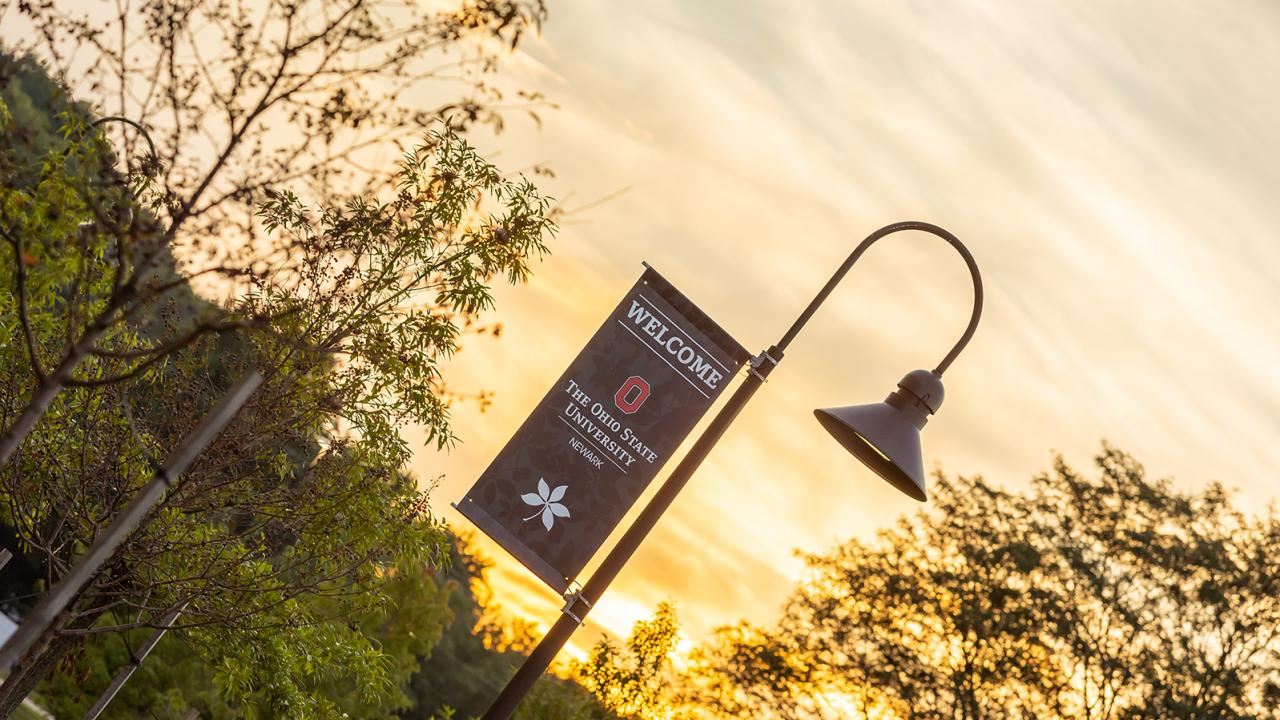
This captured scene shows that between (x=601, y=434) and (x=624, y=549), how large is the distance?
0.92m

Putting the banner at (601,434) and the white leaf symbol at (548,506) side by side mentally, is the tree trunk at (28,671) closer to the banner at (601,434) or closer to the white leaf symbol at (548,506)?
the banner at (601,434)

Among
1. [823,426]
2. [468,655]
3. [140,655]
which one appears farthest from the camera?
[468,655]

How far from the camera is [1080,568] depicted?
25.6m

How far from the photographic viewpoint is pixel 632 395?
26.5ft

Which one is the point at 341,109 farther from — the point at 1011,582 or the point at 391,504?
the point at 1011,582

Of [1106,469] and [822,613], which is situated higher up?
[1106,469]

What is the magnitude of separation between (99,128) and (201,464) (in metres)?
2.65

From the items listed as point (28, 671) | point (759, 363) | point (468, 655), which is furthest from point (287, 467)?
point (468, 655)

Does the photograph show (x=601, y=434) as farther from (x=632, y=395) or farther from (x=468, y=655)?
(x=468, y=655)

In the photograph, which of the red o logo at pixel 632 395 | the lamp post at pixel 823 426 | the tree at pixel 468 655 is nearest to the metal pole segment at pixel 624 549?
the lamp post at pixel 823 426

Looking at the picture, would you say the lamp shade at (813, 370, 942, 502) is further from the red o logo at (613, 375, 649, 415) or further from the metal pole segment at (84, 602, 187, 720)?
the metal pole segment at (84, 602, 187, 720)

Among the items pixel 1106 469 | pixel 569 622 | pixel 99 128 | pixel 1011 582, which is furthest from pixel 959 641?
pixel 99 128

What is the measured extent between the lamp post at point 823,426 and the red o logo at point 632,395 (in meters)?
0.75

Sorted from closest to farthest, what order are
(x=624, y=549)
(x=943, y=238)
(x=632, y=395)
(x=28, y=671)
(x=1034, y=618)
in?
(x=632, y=395) → (x=624, y=549) → (x=943, y=238) → (x=28, y=671) → (x=1034, y=618)
